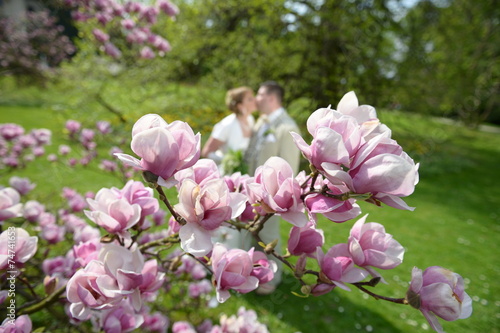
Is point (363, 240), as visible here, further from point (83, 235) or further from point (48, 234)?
point (48, 234)

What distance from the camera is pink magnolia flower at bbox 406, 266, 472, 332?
1.95 feet

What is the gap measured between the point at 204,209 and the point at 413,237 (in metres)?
4.71

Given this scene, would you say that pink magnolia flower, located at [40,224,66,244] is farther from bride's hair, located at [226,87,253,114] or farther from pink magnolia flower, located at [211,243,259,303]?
bride's hair, located at [226,87,253,114]

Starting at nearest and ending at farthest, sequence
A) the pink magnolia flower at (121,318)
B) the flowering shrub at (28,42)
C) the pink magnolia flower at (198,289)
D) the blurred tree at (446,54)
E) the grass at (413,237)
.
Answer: the pink magnolia flower at (121,318)
the pink magnolia flower at (198,289)
the grass at (413,237)
the flowering shrub at (28,42)
the blurred tree at (446,54)

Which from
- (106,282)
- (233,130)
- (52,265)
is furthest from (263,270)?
(233,130)

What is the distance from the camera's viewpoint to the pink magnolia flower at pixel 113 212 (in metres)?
0.68

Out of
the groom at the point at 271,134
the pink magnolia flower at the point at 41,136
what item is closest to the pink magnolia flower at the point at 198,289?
the groom at the point at 271,134

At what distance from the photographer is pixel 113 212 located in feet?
2.30

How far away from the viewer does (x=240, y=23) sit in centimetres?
602

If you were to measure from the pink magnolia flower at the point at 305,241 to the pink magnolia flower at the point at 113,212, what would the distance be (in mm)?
331

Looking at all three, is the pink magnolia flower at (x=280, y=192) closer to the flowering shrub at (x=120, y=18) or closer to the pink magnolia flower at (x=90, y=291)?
the pink magnolia flower at (x=90, y=291)

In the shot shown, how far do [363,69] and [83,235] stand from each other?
5.27 m

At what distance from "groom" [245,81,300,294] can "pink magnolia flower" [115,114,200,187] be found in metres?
2.10

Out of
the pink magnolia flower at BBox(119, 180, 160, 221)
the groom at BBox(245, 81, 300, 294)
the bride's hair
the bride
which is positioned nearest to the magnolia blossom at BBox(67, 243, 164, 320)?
the pink magnolia flower at BBox(119, 180, 160, 221)
